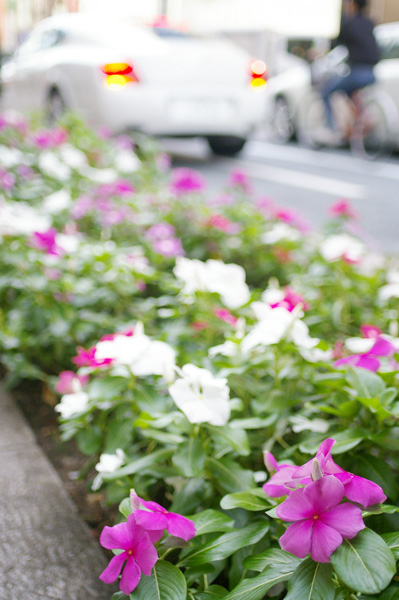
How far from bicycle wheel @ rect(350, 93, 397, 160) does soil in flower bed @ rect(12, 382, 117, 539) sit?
650cm

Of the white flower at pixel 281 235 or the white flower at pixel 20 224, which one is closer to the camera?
the white flower at pixel 20 224

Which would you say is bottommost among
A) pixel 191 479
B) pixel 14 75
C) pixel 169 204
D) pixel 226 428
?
pixel 14 75

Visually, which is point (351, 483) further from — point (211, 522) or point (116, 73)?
point (116, 73)

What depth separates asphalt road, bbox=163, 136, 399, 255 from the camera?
539 cm

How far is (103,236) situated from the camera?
321cm

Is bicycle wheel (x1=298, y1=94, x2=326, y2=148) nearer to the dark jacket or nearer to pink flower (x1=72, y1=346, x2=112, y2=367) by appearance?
the dark jacket

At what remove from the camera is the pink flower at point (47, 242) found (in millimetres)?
2283

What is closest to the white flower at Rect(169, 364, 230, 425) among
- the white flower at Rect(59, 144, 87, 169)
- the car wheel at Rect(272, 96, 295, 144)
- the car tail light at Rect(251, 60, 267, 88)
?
the white flower at Rect(59, 144, 87, 169)

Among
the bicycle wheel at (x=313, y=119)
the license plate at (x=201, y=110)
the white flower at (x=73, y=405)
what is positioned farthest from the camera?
the bicycle wheel at (x=313, y=119)

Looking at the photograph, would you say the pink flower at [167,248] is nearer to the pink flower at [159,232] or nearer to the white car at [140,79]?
the pink flower at [159,232]

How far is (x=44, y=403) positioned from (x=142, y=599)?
1331mm

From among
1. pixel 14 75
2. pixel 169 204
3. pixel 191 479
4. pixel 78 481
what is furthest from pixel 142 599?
pixel 14 75

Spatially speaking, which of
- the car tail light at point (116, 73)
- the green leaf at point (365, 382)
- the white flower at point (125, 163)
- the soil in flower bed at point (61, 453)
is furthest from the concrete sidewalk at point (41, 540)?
the car tail light at point (116, 73)

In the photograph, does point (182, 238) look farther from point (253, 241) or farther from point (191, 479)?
point (191, 479)
